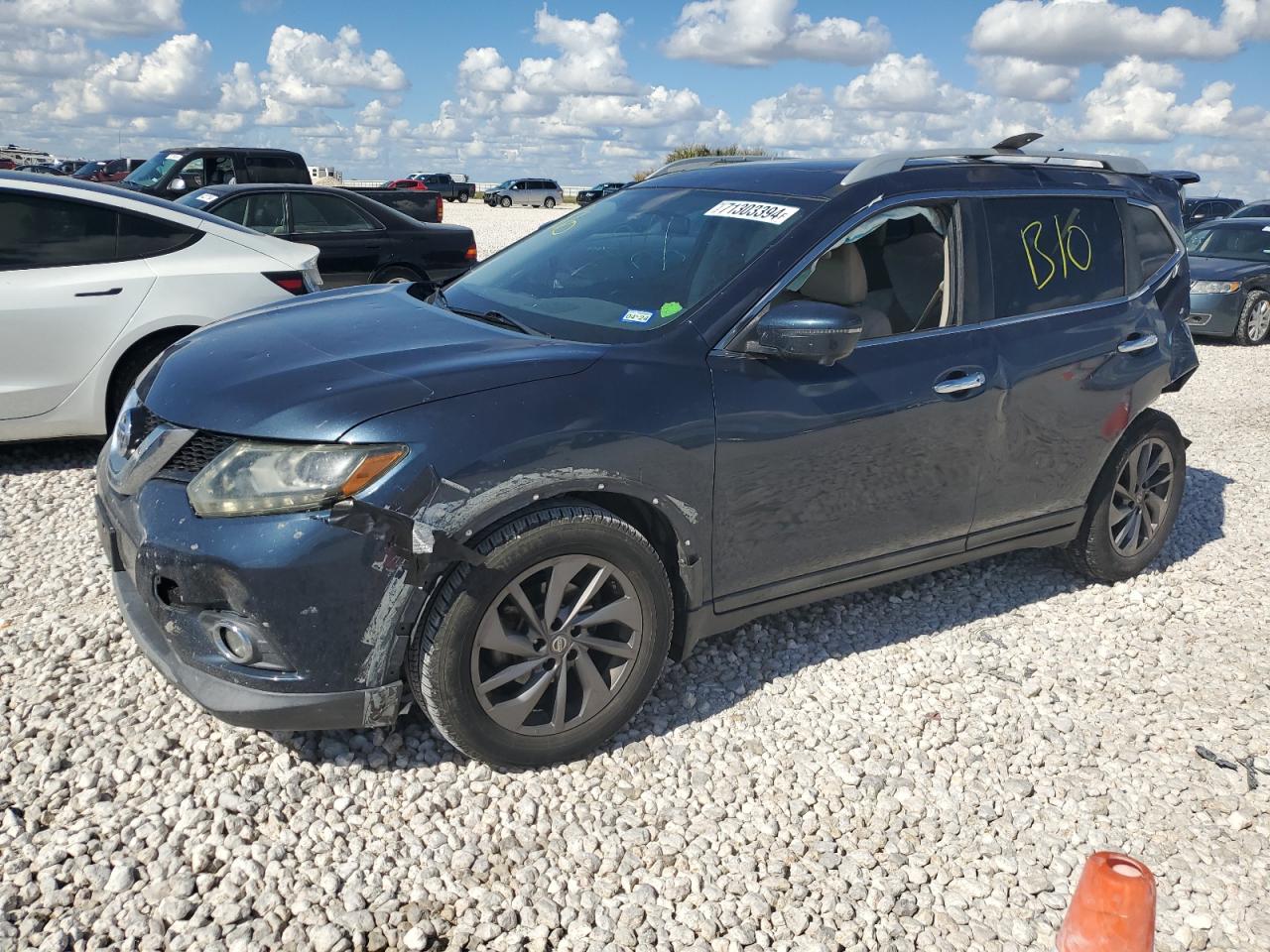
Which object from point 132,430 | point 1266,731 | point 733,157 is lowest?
point 1266,731

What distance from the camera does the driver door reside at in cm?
338

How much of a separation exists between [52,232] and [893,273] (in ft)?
14.7

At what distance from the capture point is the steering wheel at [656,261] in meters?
3.71

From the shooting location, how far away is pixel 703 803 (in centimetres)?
316

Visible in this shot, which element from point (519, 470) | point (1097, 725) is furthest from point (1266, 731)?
point (519, 470)

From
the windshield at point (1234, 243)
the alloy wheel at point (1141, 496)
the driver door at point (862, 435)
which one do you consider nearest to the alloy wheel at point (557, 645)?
the driver door at point (862, 435)

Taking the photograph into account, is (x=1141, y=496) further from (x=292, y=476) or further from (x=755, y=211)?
(x=292, y=476)

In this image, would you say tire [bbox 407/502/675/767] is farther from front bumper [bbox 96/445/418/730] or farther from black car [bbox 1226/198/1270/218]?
black car [bbox 1226/198/1270/218]

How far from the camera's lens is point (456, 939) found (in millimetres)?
2562

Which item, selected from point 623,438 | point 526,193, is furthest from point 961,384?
point 526,193

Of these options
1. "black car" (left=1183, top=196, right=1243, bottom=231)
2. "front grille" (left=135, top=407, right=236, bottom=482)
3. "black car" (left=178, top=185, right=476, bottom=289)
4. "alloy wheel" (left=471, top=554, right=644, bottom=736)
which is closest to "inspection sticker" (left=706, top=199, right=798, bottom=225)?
"alloy wheel" (left=471, top=554, right=644, bottom=736)

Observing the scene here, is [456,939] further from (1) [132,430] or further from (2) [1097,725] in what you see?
(2) [1097,725]

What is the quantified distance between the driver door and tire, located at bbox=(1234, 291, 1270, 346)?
10847 millimetres

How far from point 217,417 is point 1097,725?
3118mm
